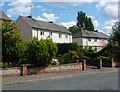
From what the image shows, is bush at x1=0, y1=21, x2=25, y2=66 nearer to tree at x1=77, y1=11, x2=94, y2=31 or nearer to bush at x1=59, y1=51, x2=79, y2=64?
bush at x1=59, y1=51, x2=79, y2=64

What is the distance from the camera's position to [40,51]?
11805mm

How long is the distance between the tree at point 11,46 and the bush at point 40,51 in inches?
33.2

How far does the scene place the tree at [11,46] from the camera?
12078mm

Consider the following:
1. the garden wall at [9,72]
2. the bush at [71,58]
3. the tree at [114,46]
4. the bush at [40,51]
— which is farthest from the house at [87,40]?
the garden wall at [9,72]

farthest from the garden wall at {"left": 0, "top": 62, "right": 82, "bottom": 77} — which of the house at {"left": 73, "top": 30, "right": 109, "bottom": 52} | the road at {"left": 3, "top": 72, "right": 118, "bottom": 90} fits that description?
the house at {"left": 73, "top": 30, "right": 109, "bottom": 52}

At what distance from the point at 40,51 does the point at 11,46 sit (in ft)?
8.87

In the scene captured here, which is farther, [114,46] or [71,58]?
[114,46]

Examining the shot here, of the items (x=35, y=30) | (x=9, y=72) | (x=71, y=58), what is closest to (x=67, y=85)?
(x=9, y=72)

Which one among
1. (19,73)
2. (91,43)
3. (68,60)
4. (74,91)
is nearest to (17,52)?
(19,73)

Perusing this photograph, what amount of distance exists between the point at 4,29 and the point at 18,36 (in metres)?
1.47

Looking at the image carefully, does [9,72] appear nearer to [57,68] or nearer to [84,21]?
[57,68]

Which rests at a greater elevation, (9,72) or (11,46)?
(11,46)

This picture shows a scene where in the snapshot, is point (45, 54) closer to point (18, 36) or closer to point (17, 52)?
point (17, 52)

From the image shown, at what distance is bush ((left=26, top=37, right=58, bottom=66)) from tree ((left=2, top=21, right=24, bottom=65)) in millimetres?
844
